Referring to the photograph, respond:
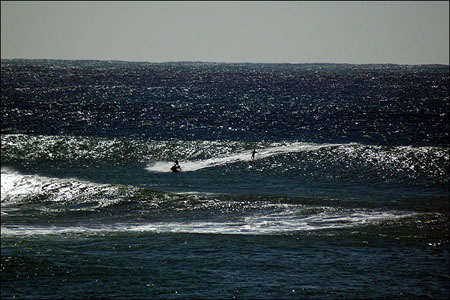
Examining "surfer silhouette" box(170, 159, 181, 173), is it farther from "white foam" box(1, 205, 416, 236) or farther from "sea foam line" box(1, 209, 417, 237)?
"sea foam line" box(1, 209, 417, 237)

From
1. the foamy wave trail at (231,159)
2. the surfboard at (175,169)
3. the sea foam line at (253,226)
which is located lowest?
the sea foam line at (253,226)

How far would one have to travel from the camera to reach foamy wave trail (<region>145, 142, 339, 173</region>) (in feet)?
192

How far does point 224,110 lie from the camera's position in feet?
362

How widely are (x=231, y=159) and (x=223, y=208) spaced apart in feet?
67.6

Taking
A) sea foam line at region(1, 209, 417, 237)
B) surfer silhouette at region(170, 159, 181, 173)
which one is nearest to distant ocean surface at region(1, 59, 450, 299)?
sea foam line at region(1, 209, 417, 237)

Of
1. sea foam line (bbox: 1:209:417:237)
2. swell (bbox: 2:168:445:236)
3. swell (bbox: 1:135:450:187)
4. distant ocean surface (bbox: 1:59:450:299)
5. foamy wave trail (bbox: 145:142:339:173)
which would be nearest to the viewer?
distant ocean surface (bbox: 1:59:450:299)

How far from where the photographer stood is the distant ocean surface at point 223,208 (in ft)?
85.4

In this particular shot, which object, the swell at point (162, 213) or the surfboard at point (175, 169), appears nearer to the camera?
the swell at point (162, 213)

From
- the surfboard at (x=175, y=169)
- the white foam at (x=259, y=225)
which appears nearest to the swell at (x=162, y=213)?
the white foam at (x=259, y=225)

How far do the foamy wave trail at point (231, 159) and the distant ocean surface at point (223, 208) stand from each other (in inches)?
12.0

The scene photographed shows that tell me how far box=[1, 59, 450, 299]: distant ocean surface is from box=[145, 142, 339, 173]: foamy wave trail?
30 cm

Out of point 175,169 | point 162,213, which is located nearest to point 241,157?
point 175,169

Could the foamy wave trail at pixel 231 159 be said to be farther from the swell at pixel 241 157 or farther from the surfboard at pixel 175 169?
the surfboard at pixel 175 169

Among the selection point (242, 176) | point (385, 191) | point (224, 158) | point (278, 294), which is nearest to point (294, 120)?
point (224, 158)
